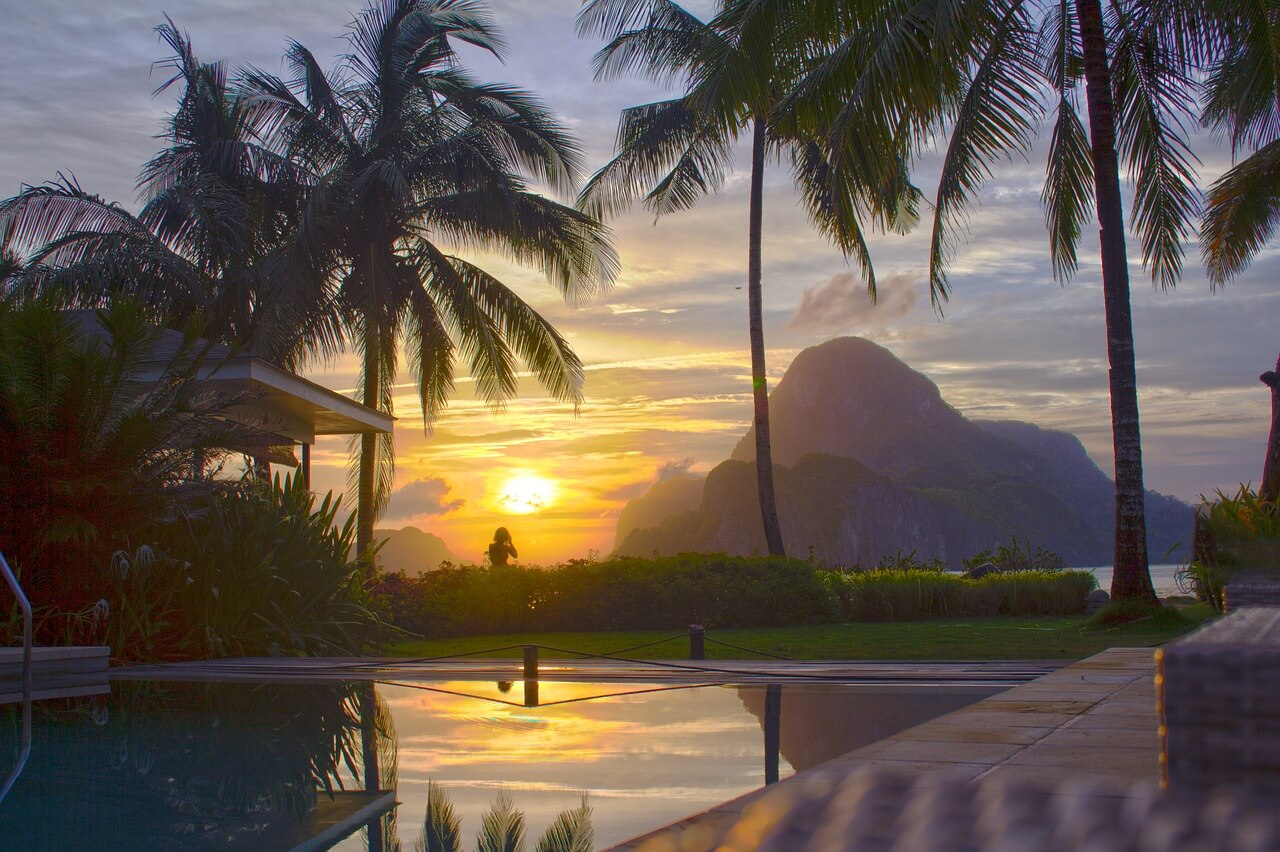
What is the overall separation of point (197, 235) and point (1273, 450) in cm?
1657

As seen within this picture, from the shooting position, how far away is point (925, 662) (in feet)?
28.1

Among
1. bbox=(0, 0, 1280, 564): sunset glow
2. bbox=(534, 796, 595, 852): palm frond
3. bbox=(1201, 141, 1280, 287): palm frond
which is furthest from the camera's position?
bbox=(1201, 141, 1280, 287): palm frond

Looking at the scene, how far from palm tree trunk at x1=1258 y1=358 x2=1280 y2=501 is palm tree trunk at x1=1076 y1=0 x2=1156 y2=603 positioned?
2451 mm

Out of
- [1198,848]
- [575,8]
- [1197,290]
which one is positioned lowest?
[1198,848]

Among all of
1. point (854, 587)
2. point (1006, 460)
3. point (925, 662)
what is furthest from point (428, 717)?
point (1006, 460)

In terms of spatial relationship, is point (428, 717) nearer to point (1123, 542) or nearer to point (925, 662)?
point (925, 662)

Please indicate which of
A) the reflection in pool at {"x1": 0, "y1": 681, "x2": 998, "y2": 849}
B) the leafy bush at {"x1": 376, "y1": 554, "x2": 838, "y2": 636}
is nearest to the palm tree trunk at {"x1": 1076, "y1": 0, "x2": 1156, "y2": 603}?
the leafy bush at {"x1": 376, "y1": 554, "x2": 838, "y2": 636}

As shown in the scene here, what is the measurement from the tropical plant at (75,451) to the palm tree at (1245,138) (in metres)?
11.0

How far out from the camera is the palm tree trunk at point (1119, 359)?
11.4m

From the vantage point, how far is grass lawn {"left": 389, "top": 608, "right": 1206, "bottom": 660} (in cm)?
961

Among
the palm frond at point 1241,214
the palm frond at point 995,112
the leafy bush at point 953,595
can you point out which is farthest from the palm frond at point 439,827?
the palm frond at point 1241,214

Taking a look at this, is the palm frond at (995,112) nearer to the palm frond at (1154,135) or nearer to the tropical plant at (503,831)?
the palm frond at (1154,135)

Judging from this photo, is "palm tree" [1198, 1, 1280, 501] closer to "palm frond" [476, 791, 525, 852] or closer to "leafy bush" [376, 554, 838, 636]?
"leafy bush" [376, 554, 838, 636]

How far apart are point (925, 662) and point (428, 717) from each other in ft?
13.0
